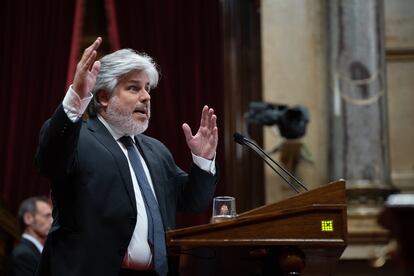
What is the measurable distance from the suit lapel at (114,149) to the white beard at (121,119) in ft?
0.14

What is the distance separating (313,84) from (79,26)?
5.74 ft

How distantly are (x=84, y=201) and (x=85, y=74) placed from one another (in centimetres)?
41

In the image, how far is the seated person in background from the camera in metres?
4.98

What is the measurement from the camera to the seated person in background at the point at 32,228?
4.98 metres

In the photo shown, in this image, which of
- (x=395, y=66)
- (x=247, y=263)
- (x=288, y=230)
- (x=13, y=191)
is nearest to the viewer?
(x=288, y=230)

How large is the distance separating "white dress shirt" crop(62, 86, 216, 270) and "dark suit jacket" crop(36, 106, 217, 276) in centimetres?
3

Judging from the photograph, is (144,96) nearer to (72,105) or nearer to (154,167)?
(154,167)

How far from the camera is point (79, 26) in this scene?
616cm

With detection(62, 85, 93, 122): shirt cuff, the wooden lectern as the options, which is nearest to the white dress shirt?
detection(62, 85, 93, 122): shirt cuff

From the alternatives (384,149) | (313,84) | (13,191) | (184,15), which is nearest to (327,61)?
(313,84)

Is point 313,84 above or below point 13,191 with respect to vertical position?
above

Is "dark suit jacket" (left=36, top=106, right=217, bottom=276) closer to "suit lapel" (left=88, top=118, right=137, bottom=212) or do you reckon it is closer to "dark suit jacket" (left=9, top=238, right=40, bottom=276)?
"suit lapel" (left=88, top=118, right=137, bottom=212)

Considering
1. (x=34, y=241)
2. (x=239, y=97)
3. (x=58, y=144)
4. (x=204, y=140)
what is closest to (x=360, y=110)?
(x=239, y=97)

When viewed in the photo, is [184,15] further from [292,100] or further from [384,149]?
[384,149]
